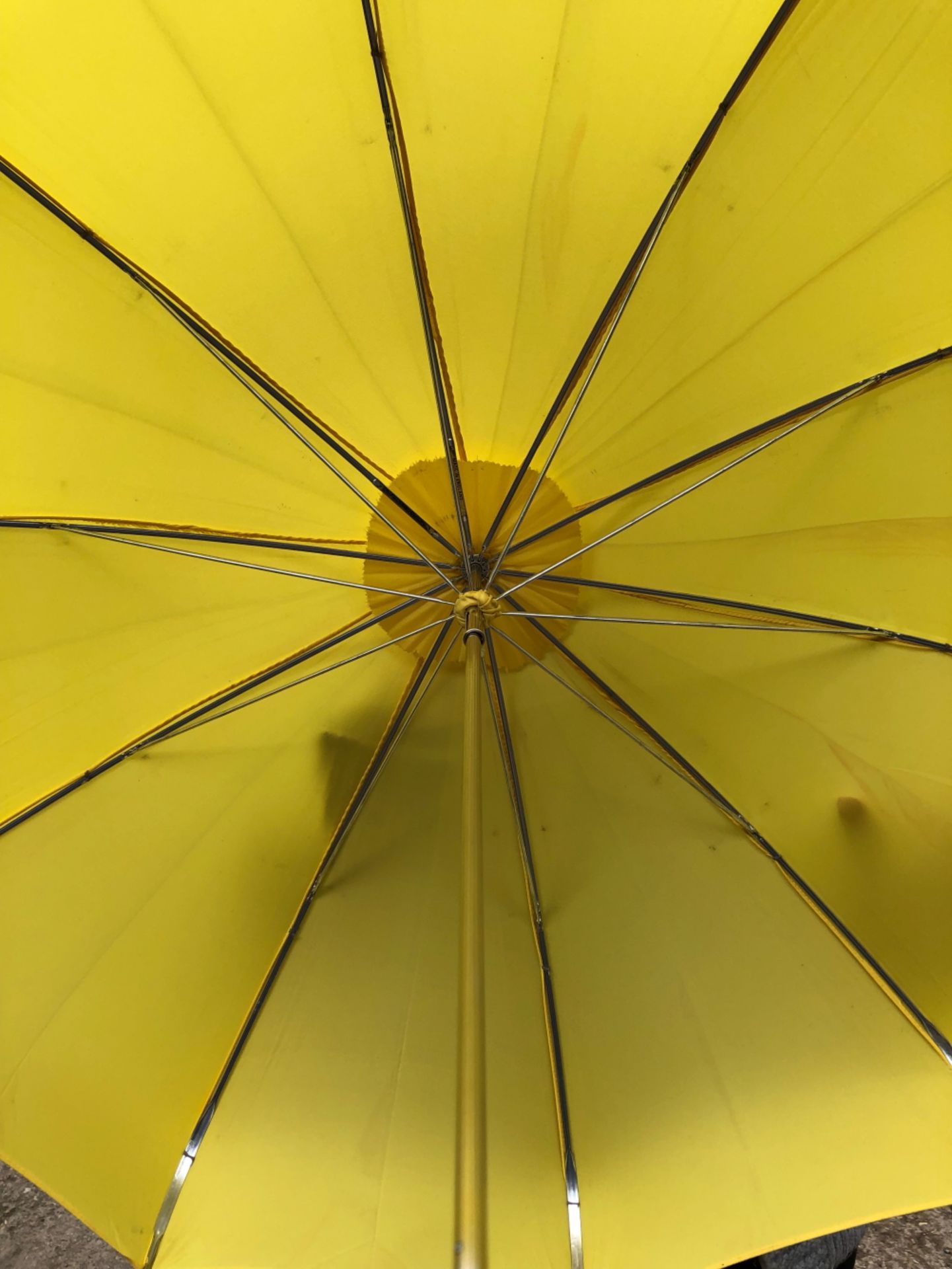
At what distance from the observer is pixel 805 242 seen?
151 centimetres

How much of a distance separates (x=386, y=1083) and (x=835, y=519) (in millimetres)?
1544

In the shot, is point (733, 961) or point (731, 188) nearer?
point (731, 188)

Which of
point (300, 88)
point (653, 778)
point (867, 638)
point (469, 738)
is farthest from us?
point (653, 778)

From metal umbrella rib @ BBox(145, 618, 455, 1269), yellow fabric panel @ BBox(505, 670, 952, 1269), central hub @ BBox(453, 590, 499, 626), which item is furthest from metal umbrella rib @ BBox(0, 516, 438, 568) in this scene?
yellow fabric panel @ BBox(505, 670, 952, 1269)

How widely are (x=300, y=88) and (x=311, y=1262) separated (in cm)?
225

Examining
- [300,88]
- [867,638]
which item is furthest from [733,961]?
[300,88]

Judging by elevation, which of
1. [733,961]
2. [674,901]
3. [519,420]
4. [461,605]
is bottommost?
[733,961]

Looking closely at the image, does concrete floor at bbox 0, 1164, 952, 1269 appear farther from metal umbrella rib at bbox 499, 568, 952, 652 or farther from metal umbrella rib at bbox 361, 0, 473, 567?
metal umbrella rib at bbox 361, 0, 473, 567

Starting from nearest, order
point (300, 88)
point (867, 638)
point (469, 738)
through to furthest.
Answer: point (300, 88), point (469, 738), point (867, 638)

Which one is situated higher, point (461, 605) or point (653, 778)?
point (461, 605)

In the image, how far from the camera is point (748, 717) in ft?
5.90

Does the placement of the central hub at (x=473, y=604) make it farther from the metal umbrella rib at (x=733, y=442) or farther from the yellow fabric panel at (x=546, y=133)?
the yellow fabric panel at (x=546, y=133)

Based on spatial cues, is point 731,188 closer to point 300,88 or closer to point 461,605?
point 300,88

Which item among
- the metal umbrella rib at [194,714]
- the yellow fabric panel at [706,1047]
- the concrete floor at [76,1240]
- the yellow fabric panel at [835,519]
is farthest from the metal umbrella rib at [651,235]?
the concrete floor at [76,1240]
